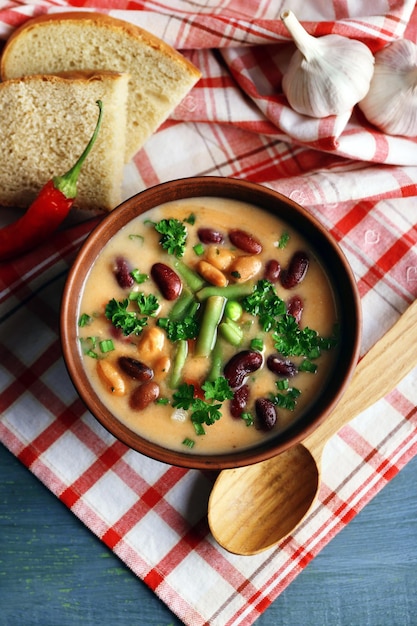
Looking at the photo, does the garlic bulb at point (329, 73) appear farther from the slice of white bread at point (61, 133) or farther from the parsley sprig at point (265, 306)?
the parsley sprig at point (265, 306)

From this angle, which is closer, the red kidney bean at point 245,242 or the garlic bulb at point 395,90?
the red kidney bean at point 245,242

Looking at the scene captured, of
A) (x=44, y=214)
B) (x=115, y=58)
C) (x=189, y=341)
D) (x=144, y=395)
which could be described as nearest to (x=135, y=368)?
(x=144, y=395)

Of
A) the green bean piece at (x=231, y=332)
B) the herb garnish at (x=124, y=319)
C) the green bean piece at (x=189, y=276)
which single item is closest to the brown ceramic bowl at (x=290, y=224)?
the herb garnish at (x=124, y=319)

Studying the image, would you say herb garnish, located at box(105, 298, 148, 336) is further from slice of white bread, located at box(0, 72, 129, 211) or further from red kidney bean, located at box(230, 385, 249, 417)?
slice of white bread, located at box(0, 72, 129, 211)

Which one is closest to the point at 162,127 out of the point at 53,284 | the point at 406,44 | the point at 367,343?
the point at 53,284

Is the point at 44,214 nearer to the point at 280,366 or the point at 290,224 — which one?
the point at 290,224
